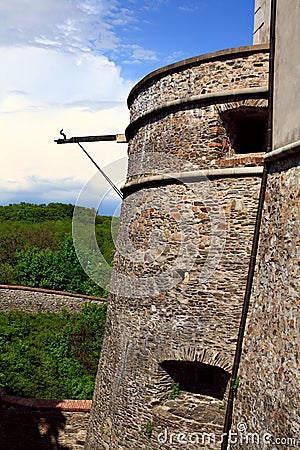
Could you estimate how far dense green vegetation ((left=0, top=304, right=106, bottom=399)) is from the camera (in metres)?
12.1

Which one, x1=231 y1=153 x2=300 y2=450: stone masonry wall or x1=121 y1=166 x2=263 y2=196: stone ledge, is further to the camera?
x1=121 y1=166 x2=263 y2=196: stone ledge

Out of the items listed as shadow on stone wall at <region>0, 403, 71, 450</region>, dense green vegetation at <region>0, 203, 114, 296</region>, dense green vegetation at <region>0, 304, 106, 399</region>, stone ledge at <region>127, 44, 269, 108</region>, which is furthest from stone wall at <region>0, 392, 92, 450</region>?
dense green vegetation at <region>0, 203, 114, 296</region>

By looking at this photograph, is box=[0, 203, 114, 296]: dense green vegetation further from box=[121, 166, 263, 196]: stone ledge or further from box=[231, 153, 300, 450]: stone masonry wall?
box=[231, 153, 300, 450]: stone masonry wall

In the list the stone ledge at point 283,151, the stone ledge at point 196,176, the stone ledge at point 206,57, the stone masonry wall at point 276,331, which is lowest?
the stone masonry wall at point 276,331

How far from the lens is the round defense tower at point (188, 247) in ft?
20.9

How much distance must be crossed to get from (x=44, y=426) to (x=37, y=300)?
909 centimetres

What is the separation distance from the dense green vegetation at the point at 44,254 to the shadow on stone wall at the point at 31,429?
27.7 feet

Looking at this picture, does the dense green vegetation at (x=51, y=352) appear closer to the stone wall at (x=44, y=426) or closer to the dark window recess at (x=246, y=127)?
the stone wall at (x=44, y=426)

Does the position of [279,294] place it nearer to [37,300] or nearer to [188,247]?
[188,247]

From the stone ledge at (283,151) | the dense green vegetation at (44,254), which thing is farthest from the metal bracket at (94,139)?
the dense green vegetation at (44,254)

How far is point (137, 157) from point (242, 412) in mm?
4198

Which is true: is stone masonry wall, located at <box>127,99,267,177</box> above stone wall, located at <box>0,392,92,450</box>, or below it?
above

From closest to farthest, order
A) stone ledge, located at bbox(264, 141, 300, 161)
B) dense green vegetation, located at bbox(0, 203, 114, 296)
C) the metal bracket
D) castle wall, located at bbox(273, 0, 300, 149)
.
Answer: stone ledge, located at bbox(264, 141, 300, 161)
castle wall, located at bbox(273, 0, 300, 149)
the metal bracket
dense green vegetation, located at bbox(0, 203, 114, 296)

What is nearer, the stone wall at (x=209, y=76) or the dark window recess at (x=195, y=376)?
the stone wall at (x=209, y=76)
